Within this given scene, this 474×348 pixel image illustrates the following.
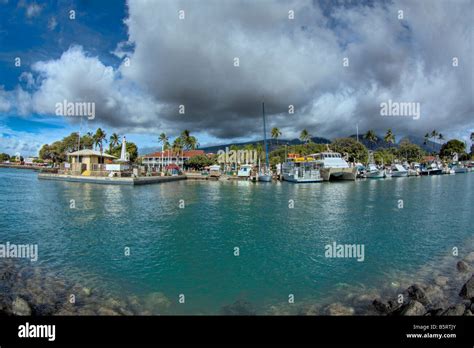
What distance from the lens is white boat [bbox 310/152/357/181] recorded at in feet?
258

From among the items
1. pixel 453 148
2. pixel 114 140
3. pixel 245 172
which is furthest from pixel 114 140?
pixel 453 148

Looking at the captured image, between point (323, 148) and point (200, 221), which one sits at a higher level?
point (323, 148)

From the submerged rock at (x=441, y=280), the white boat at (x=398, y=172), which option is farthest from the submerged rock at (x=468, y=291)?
the white boat at (x=398, y=172)

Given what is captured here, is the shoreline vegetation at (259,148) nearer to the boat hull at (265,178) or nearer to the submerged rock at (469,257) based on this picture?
the boat hull at (265,178)

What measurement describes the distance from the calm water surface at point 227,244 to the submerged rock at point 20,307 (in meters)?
2.66

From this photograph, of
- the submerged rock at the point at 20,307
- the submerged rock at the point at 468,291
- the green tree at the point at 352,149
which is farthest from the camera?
the green tree at the point at 352,149

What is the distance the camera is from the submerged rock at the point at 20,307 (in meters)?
9.62

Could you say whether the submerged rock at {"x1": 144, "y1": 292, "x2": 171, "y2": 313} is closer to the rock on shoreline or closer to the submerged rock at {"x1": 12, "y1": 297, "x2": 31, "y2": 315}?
the submerged rock at {"x1": 12, "y1": 297, "x2": 31, "y2": 315}

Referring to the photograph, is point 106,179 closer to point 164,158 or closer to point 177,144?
point 177,144

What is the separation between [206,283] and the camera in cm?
1250
